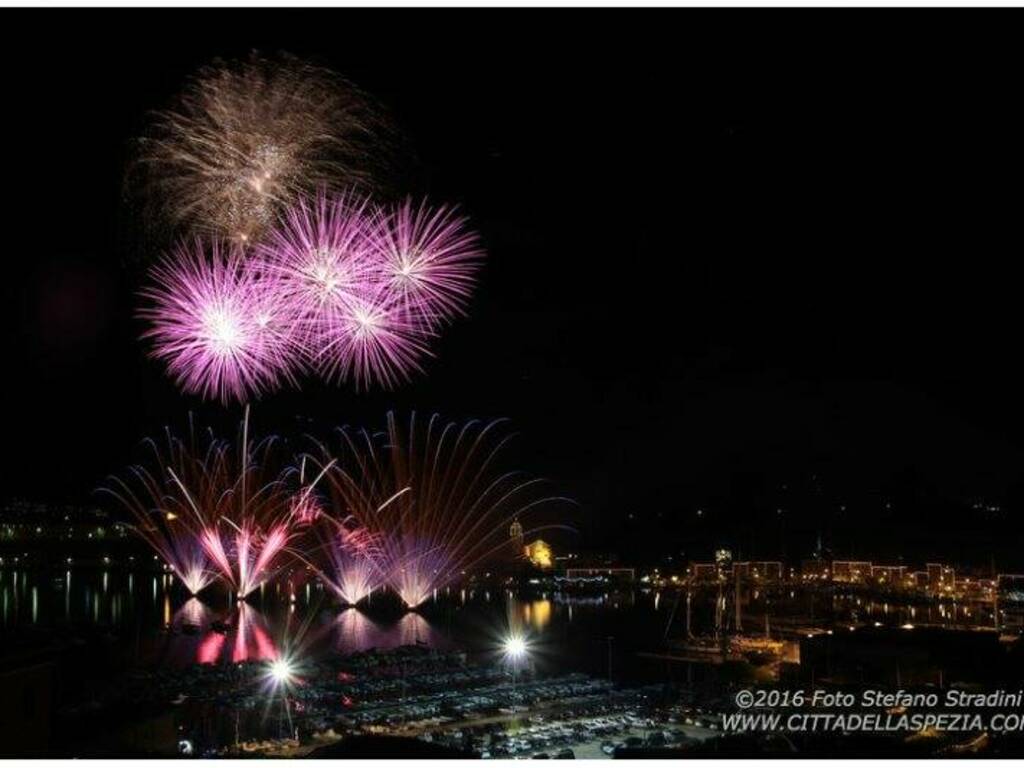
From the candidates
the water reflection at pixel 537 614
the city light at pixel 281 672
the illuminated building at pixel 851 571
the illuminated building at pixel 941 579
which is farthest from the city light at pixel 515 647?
the illuminated building at pixel 851 571

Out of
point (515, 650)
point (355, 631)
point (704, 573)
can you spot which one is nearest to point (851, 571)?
point (704, 573)

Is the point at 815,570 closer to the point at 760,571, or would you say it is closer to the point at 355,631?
the point at 760,571

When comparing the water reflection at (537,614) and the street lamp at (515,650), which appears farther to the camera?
the water reflection at (537,614)

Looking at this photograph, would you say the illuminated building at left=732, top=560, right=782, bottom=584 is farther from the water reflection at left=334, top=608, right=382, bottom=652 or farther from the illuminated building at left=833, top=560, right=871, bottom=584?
the water reflection at left=334, top=608, right=382, bottom=652

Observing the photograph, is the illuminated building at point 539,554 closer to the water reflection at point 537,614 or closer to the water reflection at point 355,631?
the water reflection at point 537,614

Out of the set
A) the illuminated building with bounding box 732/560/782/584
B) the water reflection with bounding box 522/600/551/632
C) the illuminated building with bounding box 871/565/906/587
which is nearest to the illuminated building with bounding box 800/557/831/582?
the illuminated building with bounding box 732/560/782/584

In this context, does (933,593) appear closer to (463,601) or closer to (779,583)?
(779,583)

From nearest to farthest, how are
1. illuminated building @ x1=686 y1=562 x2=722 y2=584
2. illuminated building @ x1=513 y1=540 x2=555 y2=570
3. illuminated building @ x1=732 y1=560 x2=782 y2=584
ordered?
illuminated building @ x1=686 y1=562 x2=722 y2=584 < illuminated building @ x1=732 y1=560 x2=782 y2=584 < illuminated building @ x1=513 y1=540 x2=555 y2=570

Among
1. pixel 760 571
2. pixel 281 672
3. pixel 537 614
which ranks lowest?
pixel 537 614
